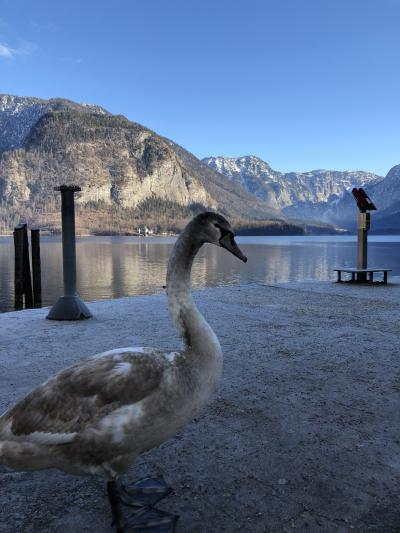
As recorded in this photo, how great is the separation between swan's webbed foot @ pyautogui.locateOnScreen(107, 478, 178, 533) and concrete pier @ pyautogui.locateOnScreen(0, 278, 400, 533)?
10cm

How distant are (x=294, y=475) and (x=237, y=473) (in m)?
0.46

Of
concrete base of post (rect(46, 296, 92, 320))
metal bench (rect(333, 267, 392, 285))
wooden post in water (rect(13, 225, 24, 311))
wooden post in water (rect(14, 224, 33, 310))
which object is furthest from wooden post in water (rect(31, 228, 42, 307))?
metal bench (rect(333, 267, 392, 285))

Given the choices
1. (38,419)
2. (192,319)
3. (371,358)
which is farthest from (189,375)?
(371,358)

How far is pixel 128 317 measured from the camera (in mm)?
10445

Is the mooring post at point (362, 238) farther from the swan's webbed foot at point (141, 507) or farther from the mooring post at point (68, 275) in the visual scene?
the swan's webbed foot at point (141, 507)

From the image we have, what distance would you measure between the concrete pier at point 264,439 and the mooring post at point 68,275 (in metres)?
0.77

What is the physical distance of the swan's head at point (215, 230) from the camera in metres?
3.27

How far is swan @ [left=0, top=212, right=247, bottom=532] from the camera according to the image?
2.81 metres

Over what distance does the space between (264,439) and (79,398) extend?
2.12 meters

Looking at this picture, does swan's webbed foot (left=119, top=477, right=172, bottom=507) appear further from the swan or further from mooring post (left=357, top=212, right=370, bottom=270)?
mooring post (left=357, top=212, right=370, bottom=270)

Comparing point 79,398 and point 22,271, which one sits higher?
point 79,398

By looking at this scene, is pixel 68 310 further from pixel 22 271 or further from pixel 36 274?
pixel 36 274

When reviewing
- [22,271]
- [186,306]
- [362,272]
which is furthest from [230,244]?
[22,271]

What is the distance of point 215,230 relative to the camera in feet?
10.8
